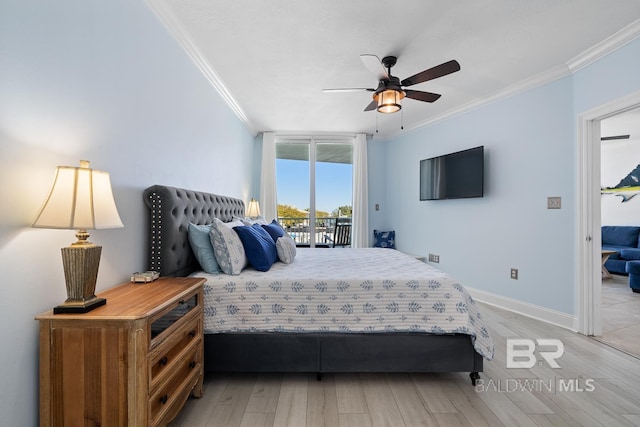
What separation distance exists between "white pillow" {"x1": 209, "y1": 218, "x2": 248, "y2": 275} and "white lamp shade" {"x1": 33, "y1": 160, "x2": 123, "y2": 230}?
896mm

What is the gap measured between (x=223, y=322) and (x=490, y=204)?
3537 millimetres

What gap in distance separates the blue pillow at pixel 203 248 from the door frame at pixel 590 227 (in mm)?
3463

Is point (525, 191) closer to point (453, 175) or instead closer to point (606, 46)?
point (453, 175)

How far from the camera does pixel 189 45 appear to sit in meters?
2.37

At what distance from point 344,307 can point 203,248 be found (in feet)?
3.78

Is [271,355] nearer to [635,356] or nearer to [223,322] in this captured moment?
[223,322]

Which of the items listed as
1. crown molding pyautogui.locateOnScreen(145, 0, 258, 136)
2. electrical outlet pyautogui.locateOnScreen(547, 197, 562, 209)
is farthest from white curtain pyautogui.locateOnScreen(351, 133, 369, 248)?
Result: electrical outlet pyautogui.locateOnScreen(547, 197, 562, 209)

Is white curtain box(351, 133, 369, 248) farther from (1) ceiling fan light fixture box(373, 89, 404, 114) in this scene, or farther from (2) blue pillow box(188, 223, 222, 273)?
(2) blue pillow box(188, 223, 222, 273)

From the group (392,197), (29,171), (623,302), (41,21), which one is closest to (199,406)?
(29,171)

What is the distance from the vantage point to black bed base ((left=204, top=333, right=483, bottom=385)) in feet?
6.03

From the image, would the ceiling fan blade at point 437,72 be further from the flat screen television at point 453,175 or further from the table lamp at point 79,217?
the table lamp at point 79,217

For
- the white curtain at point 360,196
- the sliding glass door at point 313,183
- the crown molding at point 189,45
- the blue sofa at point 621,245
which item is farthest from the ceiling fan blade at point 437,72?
the blue sofa at point 621,245

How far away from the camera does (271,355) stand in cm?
184

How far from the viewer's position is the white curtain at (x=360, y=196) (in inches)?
208
